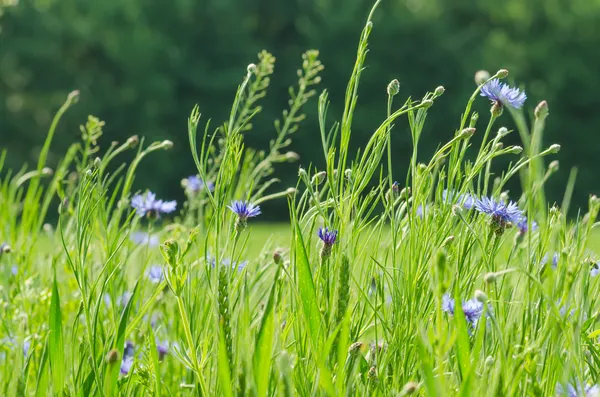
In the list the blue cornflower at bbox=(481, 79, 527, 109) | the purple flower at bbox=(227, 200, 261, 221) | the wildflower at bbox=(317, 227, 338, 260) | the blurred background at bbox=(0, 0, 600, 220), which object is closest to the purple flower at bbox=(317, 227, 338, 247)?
the wildflower at bbox=(317, 227, 338, 260)

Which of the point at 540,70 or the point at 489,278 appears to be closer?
the point at 489,278

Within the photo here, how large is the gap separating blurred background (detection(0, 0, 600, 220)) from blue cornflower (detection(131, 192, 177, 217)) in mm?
19638

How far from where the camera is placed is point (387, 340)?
43.9 inches

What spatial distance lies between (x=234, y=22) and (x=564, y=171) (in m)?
9.11

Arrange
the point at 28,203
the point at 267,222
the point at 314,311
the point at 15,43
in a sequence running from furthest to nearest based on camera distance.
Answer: the point at 267,222 → the point at 15,43 → the point at 28,203 → the point at 314,311

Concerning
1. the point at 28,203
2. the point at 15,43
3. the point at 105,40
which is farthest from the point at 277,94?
the point at 28,203

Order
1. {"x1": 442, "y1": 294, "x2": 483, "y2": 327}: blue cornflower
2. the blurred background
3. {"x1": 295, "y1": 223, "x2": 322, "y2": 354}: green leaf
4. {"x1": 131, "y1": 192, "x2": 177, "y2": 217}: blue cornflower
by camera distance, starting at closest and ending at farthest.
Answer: {"x1": 295, "y1": 223, "x2": 322, "y2": 354}: green leaf → {"x1": 442, "y1": 294, "x2": 483, "y2": 327}: blue cornflower → {"x1": 131, "y1": 192, "x2": 177, "y2": 217}: blue cornflower → the blurred background

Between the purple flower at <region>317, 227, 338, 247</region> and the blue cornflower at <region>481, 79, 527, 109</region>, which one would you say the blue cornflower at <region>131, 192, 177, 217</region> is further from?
the blue cornflower at <region>481, 79, 527, 109</region>

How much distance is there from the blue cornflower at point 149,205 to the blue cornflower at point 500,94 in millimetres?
680

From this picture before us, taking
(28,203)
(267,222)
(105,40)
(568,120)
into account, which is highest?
(105,40)

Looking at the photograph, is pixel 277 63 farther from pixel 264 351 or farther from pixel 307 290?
pixel 264 351

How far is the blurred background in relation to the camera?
21.9 meters

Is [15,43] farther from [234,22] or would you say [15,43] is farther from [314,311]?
[314,311]

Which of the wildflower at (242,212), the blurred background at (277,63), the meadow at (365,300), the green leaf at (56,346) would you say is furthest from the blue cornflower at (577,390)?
the blurred background at (277,63)
